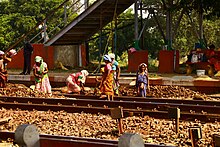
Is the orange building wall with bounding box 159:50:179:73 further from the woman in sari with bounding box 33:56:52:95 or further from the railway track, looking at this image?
the railway track

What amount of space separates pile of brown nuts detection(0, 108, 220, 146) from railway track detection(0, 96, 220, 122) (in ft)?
0.83

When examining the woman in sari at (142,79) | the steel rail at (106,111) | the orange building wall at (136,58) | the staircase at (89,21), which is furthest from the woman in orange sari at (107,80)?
the staircase at (89,21)

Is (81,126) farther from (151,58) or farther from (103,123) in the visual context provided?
(151,58)

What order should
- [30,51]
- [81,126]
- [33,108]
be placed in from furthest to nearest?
[30,51], [33,108], [81,126]

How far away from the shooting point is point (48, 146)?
5371mm

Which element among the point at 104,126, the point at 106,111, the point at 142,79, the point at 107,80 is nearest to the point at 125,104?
the point at 106,111

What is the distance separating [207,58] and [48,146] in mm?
13234

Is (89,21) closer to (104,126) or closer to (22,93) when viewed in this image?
(22,93)

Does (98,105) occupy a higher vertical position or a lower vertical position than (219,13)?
lower

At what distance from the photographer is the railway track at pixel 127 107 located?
9164 mm

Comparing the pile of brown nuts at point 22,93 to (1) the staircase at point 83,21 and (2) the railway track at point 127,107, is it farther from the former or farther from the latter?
(1) the staircase at point 83,21

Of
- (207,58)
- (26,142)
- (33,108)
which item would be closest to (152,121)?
(33,108)

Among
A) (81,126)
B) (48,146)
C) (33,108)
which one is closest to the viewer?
(48,146)

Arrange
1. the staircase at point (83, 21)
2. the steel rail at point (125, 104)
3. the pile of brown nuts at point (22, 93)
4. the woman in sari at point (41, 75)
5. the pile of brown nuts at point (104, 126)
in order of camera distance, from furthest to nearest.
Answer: the staircase at point (83, 21)
the woman in sari at point (41, 75)
the pile of brown nuts at point (22, 93)
the steel rail at point (125, 104)
the pile of brown nuts at point (104, 126)
